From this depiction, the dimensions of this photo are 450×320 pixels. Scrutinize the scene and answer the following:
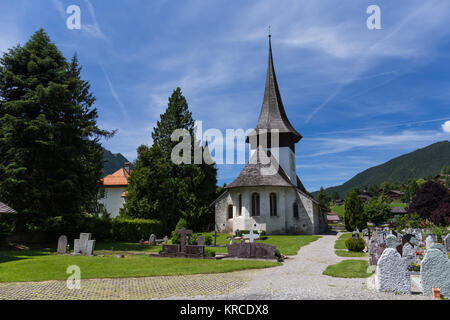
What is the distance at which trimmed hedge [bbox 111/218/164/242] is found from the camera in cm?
2628

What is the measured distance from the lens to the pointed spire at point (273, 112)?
3888cm

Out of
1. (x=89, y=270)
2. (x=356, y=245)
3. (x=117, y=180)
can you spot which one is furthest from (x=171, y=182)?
(x=89, y=270)

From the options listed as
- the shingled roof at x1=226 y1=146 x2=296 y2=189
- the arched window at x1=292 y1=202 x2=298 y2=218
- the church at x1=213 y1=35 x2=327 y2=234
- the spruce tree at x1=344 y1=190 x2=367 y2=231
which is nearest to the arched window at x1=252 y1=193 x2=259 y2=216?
the church at x1=213 y1=35 x2=327 y2=234

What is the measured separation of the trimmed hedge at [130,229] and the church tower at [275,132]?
1661 centimetres

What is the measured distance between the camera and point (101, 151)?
32625mm

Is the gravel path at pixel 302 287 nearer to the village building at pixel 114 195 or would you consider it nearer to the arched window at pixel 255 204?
the arched window at pixel 255 204

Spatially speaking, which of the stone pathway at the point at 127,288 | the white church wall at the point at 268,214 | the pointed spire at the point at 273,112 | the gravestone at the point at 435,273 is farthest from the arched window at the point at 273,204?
the gravestone at the point at 435,273

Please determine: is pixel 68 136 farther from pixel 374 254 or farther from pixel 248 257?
pixel 374 254

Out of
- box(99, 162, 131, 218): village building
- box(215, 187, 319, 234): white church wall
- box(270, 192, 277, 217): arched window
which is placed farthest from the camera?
box(99, 162, 131, 218): village building

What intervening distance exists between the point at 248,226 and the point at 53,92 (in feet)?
73.8

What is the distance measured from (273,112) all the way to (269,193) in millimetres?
12429

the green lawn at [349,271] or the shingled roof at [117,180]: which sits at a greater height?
the shingled roof at [117,180]

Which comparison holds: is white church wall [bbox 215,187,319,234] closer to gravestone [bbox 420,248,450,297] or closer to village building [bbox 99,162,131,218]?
village building [bbox 99,162,131,218]
